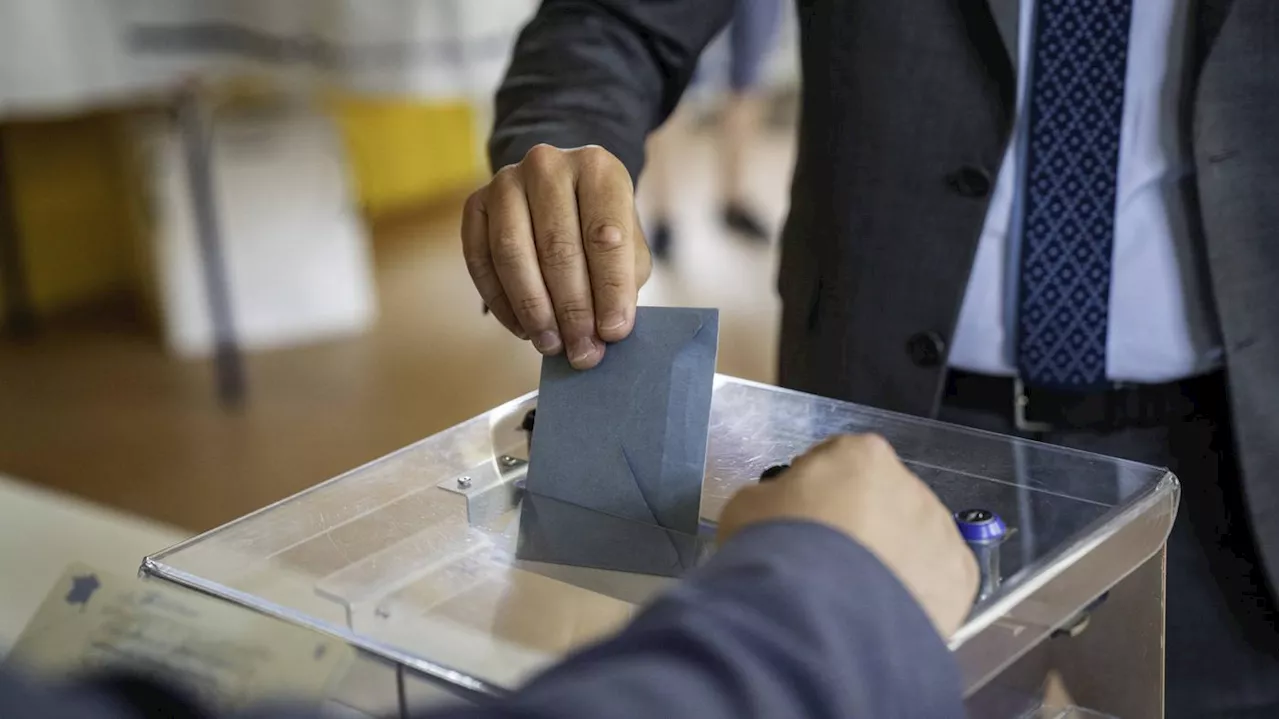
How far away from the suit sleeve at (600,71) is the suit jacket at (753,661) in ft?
1.81

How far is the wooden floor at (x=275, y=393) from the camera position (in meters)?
2.83

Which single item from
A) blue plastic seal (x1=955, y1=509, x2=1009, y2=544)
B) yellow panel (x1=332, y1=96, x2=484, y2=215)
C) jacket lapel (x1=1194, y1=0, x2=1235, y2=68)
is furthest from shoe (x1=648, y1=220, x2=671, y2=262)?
blue plastic seal (x1=955, y1=509, x2=1009, y2=544)

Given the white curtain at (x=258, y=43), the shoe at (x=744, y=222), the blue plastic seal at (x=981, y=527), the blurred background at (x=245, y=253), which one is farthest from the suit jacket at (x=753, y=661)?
the shoe at (x=744, y=222)

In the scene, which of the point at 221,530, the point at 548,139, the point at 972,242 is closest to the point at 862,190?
the point at 972,242

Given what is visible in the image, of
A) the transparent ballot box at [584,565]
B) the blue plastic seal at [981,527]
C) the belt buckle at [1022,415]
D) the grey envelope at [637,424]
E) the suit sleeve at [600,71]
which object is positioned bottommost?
the belt buckle at [1022,415]

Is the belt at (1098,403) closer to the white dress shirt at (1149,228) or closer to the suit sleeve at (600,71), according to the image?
the white dress shirt at (1149,228)

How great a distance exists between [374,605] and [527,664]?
0.10 m

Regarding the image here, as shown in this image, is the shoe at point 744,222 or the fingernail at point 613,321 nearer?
the fingernail at point 613,321

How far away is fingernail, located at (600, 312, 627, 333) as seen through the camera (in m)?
0.82

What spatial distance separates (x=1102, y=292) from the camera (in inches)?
41.3

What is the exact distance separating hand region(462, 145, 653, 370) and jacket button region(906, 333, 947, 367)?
0.28 m

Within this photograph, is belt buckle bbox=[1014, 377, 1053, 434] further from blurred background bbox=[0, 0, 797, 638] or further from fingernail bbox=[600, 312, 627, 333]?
blurred background bbox=[0, 0, 797, 638]

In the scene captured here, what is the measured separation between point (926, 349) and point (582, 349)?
348mm

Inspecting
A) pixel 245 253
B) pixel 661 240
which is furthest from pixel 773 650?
pixel 661 240
